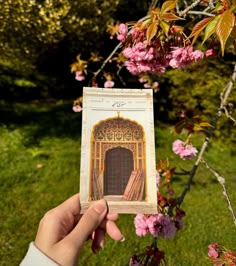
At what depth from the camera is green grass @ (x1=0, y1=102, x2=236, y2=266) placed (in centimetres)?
390

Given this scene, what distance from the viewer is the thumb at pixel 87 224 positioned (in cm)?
147

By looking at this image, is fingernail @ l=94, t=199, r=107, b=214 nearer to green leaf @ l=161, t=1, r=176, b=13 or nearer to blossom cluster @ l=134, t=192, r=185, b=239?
blossom cluster @ l=134, t=192, r=185, b=239

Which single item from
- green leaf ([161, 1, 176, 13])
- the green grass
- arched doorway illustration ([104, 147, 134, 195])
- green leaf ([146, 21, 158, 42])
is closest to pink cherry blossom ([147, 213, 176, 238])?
arched doorway illustration ([104, 147, 134, 195])

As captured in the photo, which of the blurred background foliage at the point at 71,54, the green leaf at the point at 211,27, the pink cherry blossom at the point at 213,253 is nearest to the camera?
the green leaf at the point at 211,27

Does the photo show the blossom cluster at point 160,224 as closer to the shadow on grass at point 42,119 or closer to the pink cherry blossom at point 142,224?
the pink cherry blossom at point 142,224

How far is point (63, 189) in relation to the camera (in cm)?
493

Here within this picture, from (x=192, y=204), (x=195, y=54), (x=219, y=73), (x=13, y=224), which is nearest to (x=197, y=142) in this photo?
(x=219, y=73)

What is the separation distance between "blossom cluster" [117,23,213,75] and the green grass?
1.61 metres

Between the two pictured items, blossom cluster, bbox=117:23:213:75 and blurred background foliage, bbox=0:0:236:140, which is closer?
blossom cluster, bbox=117:23:213:75

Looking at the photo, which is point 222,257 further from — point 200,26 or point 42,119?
point 42,119

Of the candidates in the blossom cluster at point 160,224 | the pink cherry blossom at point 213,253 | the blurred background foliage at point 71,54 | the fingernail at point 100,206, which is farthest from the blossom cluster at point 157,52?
the blurred background foliage at point 71,54

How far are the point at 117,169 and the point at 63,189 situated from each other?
129 inches

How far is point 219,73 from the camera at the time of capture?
6.74 metres

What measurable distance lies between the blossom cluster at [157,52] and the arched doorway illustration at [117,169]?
58 centimetres
